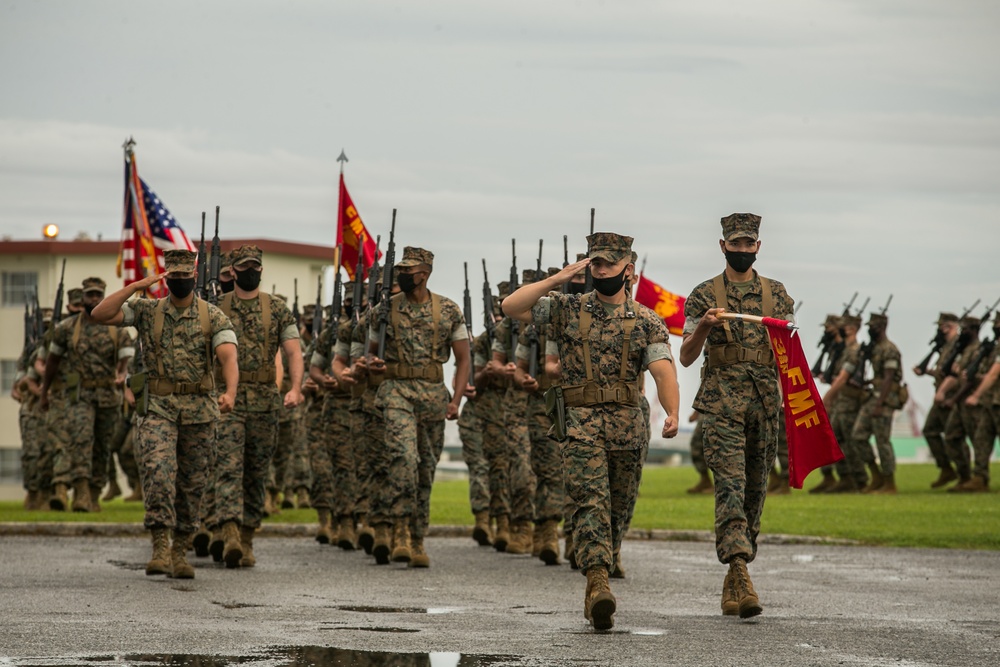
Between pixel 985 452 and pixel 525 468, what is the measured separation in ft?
40.9

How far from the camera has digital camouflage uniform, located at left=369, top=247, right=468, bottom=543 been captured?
13914 mm

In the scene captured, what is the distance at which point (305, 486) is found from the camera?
22.4 metres

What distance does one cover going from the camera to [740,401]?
1078cm

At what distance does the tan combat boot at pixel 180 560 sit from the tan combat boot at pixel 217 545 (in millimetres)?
985

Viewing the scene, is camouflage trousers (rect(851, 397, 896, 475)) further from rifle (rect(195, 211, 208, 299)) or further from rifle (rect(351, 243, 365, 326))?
rifle (rect(195, 211, 208, 299))

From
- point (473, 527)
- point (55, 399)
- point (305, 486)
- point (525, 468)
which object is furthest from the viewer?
point (305, 486)

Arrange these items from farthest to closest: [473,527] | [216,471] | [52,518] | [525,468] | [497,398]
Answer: [52,518], [473,527], [497,398], [525,468], [216,471]

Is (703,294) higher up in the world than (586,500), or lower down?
higher up

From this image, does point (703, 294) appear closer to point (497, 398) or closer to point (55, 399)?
point (497, 398)

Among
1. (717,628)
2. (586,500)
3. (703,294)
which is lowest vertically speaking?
(717,628)

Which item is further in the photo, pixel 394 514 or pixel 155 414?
pixel 394 514

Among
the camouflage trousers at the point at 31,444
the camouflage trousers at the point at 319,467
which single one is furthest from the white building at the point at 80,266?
the camouflage trousers at the point at 319,467

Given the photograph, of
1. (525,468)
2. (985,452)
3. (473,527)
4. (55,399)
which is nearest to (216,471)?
(525,468)

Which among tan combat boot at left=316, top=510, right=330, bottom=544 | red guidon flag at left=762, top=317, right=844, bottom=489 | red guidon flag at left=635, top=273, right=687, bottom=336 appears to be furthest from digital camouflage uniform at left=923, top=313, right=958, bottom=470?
red guidon flag at left=762, top=317, right=844, bottom=489
